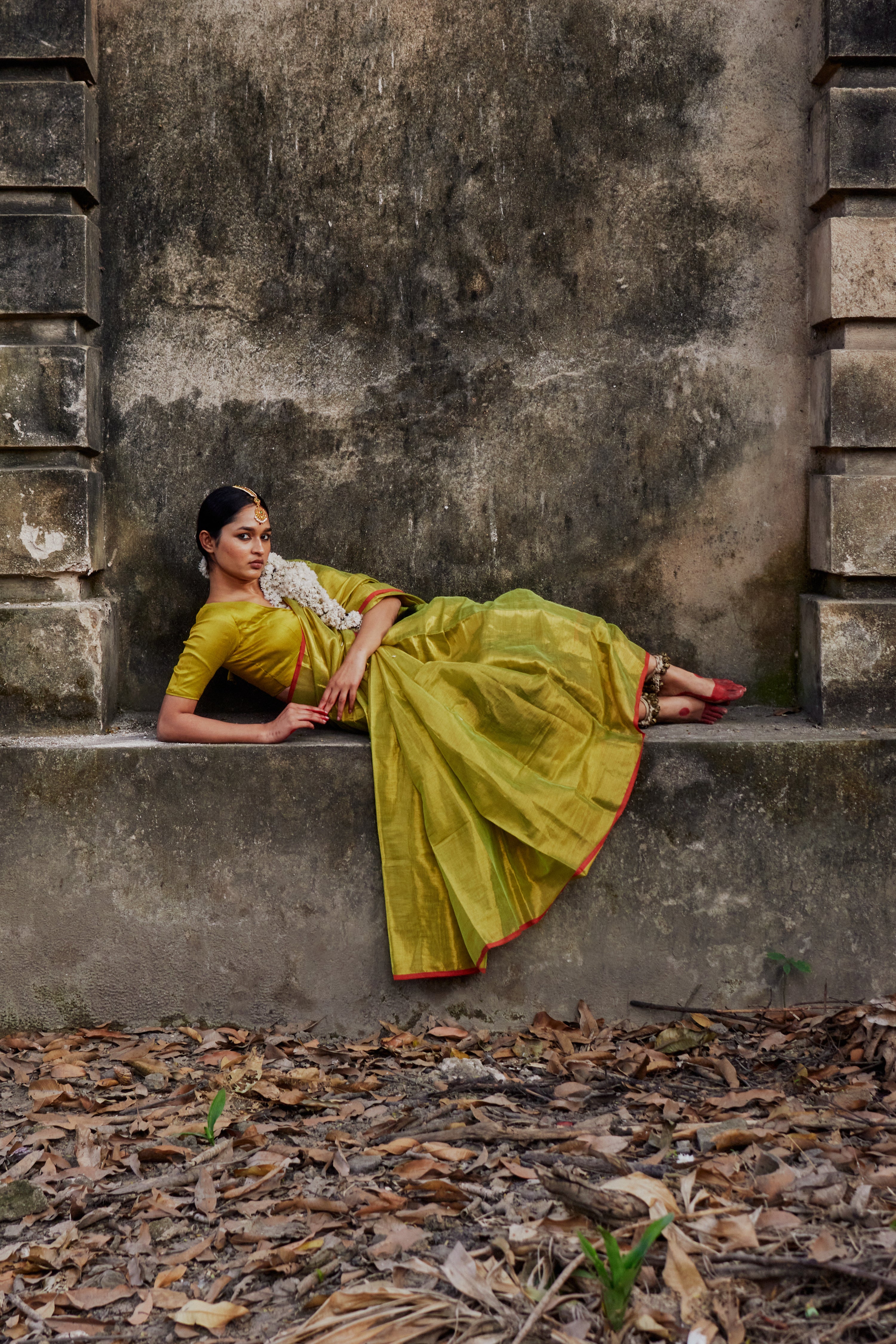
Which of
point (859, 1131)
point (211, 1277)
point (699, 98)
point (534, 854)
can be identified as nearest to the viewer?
point (211, 1277)

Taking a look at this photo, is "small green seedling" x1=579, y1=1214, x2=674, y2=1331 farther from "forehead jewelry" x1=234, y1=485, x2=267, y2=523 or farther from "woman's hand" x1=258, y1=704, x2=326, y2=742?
"forehead jewelry" x1=234, y1=485, x2=267, y2=523

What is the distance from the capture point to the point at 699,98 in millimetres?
4059

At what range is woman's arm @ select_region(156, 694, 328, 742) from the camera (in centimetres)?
365

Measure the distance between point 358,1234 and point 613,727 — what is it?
1.73 m

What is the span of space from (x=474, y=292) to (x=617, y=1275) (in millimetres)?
3152

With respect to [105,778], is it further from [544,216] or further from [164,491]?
[544,216]

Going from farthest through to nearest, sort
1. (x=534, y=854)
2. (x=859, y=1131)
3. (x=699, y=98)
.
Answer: (x=699, y=98), (x=534, y=854), (x=859, y=1131)

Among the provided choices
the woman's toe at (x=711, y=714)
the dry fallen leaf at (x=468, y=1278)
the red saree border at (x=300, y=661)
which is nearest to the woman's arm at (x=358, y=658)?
the red saree border at (x=300, y=661)

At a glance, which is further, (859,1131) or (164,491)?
(164,491)

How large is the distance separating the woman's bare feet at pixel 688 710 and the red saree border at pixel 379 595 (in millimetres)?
958

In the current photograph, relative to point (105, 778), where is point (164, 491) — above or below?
above

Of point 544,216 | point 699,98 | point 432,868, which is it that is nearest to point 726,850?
point 432,868

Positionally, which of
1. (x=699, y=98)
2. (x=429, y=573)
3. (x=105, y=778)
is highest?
(x=699, y=98)

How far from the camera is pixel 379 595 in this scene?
155 inches
